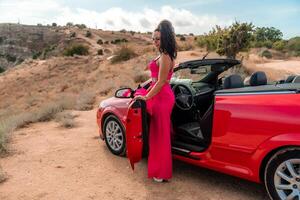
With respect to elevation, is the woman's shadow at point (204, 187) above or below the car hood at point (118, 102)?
below

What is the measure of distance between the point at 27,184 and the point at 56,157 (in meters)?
1.21

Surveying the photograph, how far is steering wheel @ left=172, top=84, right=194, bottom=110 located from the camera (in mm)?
6051

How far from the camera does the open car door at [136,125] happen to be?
5.29 meters

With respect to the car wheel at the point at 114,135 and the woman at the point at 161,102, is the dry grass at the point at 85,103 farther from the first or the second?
the woman at the point at 161,102

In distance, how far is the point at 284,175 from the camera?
4.49 metres

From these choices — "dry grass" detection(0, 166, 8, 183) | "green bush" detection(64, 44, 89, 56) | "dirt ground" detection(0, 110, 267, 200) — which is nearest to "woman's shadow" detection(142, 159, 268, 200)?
"dirt ground" detection(0, 110, 267, 200)

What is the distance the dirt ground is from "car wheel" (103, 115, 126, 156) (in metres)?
0.14

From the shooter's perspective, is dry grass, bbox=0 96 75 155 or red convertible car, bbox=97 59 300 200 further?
dry grass, bbox=0 96 75 155

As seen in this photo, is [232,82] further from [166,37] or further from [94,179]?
[94,179]

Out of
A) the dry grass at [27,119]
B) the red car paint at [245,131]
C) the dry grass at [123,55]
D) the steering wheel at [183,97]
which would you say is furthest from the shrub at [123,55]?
the red car paint at [245,131]

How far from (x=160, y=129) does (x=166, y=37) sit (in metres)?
1.19

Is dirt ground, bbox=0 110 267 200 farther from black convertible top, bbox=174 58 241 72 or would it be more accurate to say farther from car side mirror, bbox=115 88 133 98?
black convertible top, bbox=174 58 241 72

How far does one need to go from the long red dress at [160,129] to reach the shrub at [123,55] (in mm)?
29174

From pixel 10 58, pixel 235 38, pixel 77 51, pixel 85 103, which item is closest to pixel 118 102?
pixel 85 103
